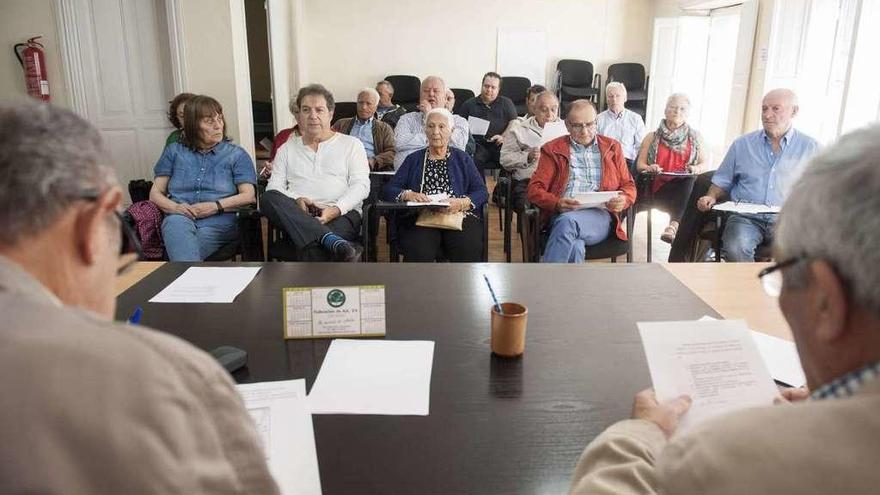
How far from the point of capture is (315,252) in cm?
305

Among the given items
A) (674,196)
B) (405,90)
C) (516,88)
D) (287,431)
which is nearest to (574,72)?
(516,88)

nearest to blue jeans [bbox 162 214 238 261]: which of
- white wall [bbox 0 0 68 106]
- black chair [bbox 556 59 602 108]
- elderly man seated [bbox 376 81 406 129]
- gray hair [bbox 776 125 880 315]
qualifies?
white wall [bbox 0 0 68 106]

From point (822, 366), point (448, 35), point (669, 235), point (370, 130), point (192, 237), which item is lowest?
point (669, 235)

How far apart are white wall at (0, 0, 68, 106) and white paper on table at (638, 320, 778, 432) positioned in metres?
5.12

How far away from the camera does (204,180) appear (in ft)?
11.0

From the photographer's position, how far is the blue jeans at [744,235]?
3125mm

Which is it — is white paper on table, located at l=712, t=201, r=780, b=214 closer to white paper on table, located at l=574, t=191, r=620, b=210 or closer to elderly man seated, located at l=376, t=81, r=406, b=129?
white paper on table, located at l=574, t=191, r=620, b=210

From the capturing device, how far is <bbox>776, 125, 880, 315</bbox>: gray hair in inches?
21.4

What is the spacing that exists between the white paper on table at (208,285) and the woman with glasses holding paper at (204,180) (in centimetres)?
140

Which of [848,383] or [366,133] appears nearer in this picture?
[848,383]

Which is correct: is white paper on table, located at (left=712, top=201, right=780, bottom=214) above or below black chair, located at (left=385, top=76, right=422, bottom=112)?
below

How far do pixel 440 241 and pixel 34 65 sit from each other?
351 cm

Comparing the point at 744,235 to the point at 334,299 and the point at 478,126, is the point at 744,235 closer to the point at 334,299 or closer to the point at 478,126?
the point at 334,299

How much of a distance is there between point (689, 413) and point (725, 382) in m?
0.09
